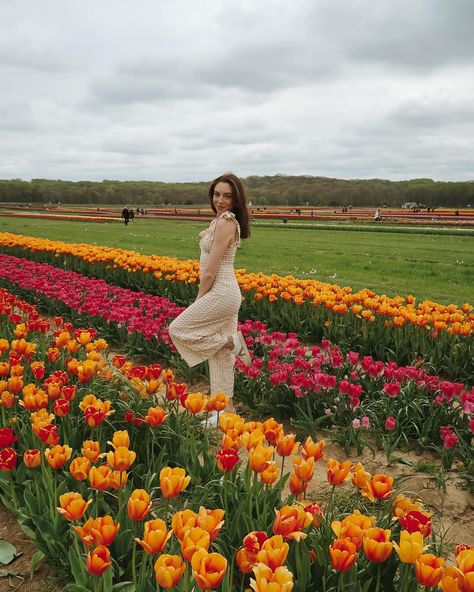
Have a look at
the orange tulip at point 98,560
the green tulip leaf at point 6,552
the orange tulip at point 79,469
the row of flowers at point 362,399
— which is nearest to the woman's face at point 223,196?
the row of flowers at point 362,399

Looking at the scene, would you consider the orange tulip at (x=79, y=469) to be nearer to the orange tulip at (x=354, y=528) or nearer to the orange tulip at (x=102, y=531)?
the orange tulip at (x=102, y=531)

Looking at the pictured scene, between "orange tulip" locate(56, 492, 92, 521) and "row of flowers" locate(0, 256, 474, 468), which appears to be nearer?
"orange tulip" locate(56, 492, 92, 521)

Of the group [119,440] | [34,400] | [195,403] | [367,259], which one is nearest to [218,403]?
[195,403]

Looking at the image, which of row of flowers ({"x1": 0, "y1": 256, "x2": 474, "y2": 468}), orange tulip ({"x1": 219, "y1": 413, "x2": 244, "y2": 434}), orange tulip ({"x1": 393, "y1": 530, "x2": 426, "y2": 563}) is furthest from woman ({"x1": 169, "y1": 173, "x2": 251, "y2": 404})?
orange tulip ({"x1": 393, "y1": 530, "x2": 426, "y2": 563})

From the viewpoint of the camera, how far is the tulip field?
5.41 ft

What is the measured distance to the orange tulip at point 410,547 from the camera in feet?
4.99

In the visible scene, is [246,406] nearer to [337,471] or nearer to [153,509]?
[153,509]

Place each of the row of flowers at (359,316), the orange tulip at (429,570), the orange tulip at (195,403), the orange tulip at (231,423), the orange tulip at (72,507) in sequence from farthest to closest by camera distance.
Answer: the row of flowers at (359,316), the orange tulip at (195,403), the orange tulip at (231,423), the orange tulip at (72,507), the orange tulip at (429,570)

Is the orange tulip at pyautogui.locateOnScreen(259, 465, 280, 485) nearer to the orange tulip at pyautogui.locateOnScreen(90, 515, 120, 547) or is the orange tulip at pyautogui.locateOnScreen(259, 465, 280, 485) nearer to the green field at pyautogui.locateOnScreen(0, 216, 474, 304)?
the orange tulip at pyautogui.locateOnScreen(90, 515, 120, 547)

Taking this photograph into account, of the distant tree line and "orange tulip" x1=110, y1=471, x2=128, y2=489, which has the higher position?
the distant tree line

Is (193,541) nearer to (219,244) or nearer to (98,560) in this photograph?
(98,560)

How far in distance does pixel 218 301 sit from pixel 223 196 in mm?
825

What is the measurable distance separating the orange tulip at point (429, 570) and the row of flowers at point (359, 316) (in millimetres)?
3622

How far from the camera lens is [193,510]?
260 cm
